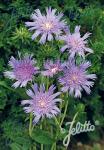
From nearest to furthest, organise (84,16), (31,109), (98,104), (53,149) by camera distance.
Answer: (31,109) < (53,149) < (84,16) < (98,104)

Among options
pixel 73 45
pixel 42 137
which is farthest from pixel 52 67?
pixel 42 137

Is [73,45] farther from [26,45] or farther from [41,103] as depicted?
[26,45]

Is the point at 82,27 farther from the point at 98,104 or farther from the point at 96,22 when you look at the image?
the point at 98,104

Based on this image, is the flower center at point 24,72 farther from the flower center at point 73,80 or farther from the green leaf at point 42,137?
the green leaf at point 42,137

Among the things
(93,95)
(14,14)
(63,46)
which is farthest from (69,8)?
(63,46)

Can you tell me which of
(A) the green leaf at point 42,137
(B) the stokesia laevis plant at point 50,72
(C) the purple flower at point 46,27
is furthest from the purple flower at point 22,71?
(A) the green leaf at point 42,137
